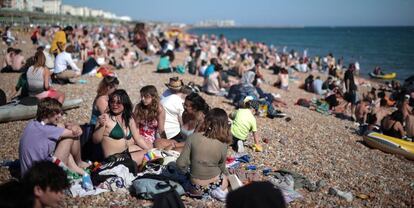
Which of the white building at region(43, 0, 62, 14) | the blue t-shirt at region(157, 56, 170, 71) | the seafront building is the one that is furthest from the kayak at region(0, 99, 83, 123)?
the white building at region(43, 0, 62, 14)

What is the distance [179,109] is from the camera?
20.3 feet

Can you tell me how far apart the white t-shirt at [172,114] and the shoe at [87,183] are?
1956 millimetres

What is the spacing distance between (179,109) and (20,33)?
28463 millimetres

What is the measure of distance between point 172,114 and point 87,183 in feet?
7.33

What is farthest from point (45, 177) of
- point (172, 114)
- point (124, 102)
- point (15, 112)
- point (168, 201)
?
point (15, 112)

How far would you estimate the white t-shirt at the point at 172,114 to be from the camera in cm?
618

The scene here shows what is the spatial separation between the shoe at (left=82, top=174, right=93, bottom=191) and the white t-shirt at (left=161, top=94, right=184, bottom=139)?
1956 mm

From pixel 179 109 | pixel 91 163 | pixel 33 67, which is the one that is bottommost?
pixel 91 163

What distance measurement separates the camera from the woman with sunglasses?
4.89 metres

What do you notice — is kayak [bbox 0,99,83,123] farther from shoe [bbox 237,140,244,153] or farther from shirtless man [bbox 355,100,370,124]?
shirtless man [bbox 355,100,370,124]

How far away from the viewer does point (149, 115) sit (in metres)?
5.58

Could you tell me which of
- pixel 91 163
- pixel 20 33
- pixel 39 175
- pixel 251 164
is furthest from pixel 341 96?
pixel 20 33

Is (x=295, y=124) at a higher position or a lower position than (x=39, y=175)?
lower

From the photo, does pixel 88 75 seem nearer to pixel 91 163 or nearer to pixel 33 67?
pixel 33 67
